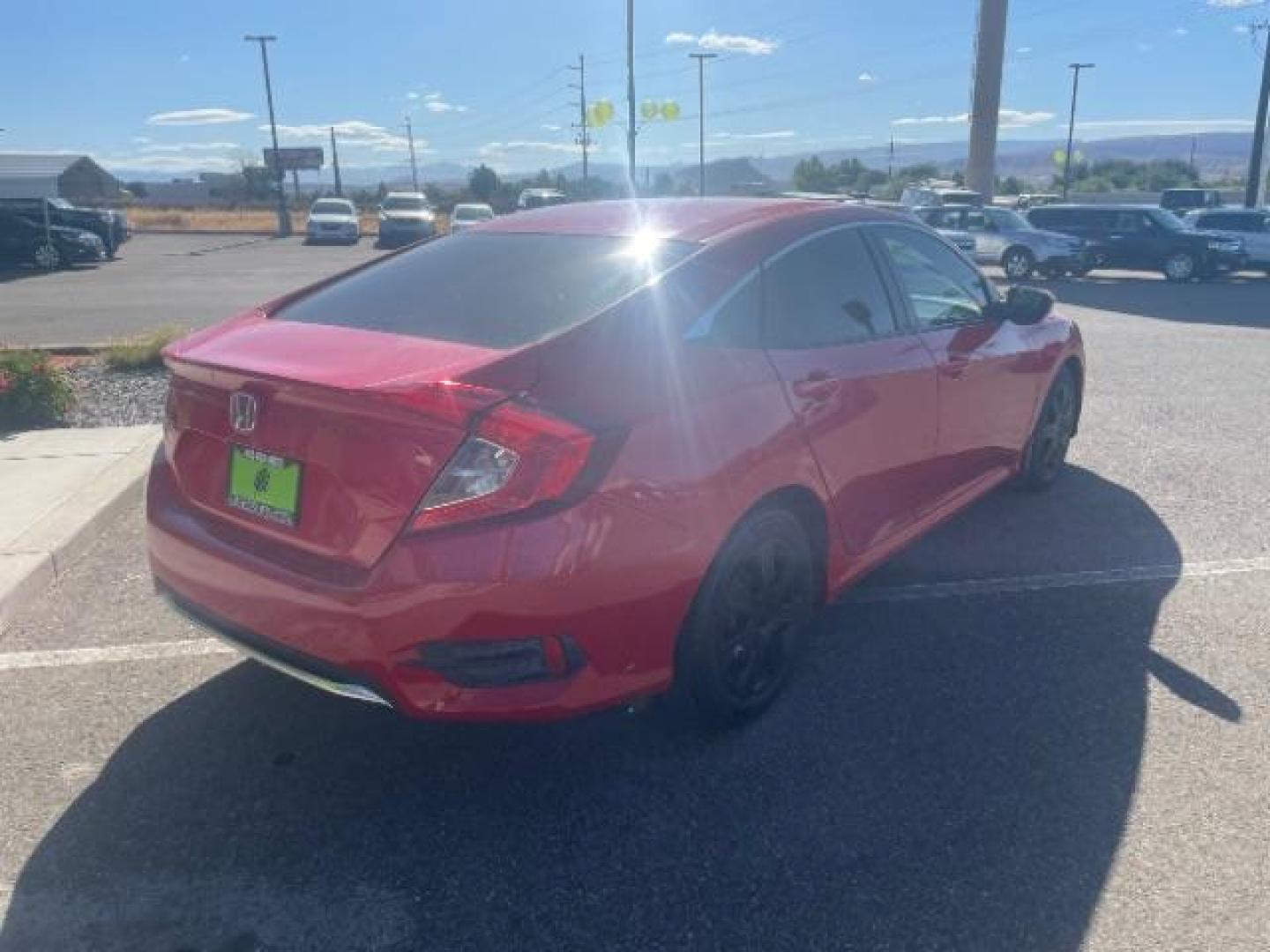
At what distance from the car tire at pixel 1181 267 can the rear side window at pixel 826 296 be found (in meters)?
21.7

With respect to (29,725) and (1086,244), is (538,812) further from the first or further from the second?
(1086,244)

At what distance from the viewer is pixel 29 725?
11.1 feet

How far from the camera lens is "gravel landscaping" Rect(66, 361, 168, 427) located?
7.28 meters

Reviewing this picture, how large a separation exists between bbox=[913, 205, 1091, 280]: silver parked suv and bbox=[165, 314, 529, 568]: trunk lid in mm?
21393

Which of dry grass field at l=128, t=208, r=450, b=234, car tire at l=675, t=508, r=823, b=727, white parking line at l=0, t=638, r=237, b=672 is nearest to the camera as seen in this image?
car tire at l=675, t=508, r=823, b=727

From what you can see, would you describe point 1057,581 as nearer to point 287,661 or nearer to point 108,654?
point 287,661

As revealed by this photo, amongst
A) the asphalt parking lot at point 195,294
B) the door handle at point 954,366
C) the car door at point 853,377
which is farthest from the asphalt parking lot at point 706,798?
the asphalt parking lot at point 195,294

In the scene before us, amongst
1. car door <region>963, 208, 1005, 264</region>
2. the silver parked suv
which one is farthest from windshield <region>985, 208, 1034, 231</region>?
car door <region>963, 208, 1005, 264</region>

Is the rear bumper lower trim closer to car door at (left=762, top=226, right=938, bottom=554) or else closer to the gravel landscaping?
car door at (left=762, top=226, right=938, bottom=554)

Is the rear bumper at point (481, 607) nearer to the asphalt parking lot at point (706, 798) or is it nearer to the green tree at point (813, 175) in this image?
the asphalt parking lot at point (706, 798)

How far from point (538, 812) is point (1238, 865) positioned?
71.7 inches

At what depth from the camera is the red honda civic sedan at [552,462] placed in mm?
2574

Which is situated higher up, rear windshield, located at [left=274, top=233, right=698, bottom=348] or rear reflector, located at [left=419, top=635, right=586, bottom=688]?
rear windshield, located at [left=274, top=233, right=698, bottom=348]

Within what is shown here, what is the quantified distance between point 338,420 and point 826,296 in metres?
1.80
